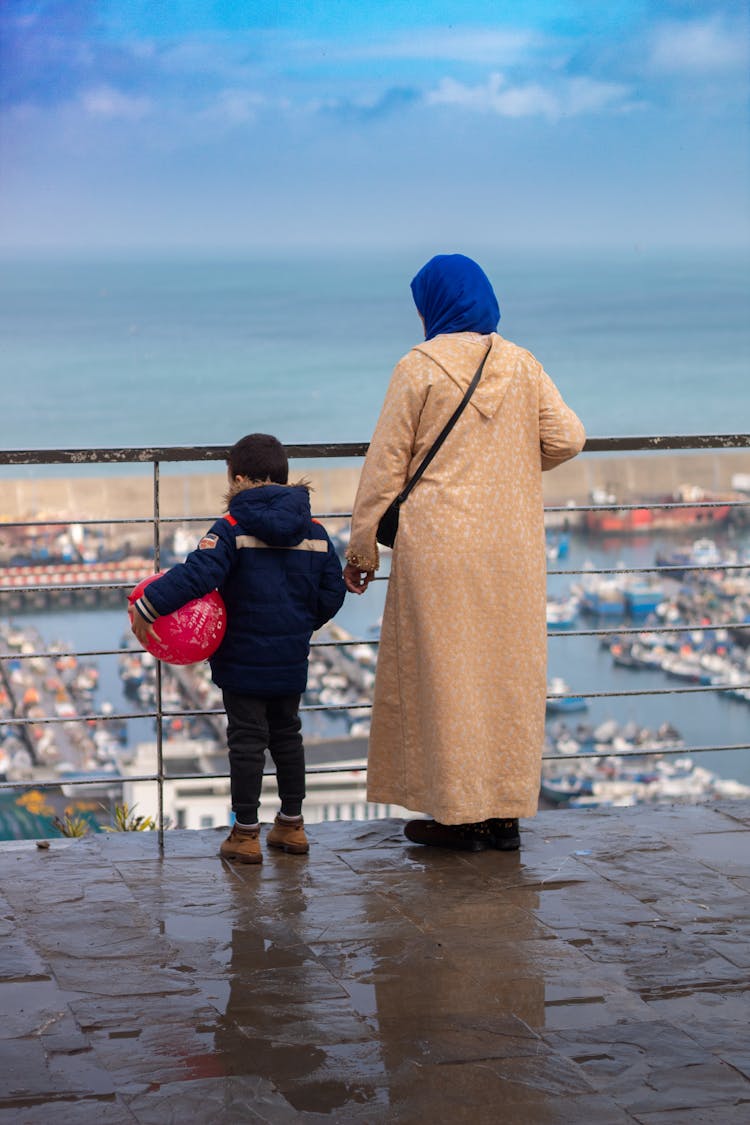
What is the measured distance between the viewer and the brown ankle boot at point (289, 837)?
11.3 feet

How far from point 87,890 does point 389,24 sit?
30.2 meters

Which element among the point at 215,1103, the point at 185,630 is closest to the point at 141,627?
the point at 185,630

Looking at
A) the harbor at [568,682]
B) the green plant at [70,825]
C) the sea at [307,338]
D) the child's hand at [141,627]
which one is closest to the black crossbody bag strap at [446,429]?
the child's hand at [141,627]

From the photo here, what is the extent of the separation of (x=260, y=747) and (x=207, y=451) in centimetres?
71

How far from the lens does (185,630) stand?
322 cm

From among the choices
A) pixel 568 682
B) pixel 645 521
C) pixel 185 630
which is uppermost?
pixel 645 521

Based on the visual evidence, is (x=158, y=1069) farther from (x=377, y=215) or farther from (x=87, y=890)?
(x=377, y=215)

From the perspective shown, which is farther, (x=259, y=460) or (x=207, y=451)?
(x=207, y=451)

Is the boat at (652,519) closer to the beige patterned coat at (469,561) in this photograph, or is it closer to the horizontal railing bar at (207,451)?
the horizontal railing bar at (207,451)

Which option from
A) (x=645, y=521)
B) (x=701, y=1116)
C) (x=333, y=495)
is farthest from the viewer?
(x=645, y=521)

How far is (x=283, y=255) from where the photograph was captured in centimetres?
3462

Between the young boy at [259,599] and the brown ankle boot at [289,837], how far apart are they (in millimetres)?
73

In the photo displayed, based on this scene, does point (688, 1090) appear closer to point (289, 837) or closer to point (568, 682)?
point (289, 837)

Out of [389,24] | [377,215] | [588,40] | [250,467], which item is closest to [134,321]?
[377,215]
